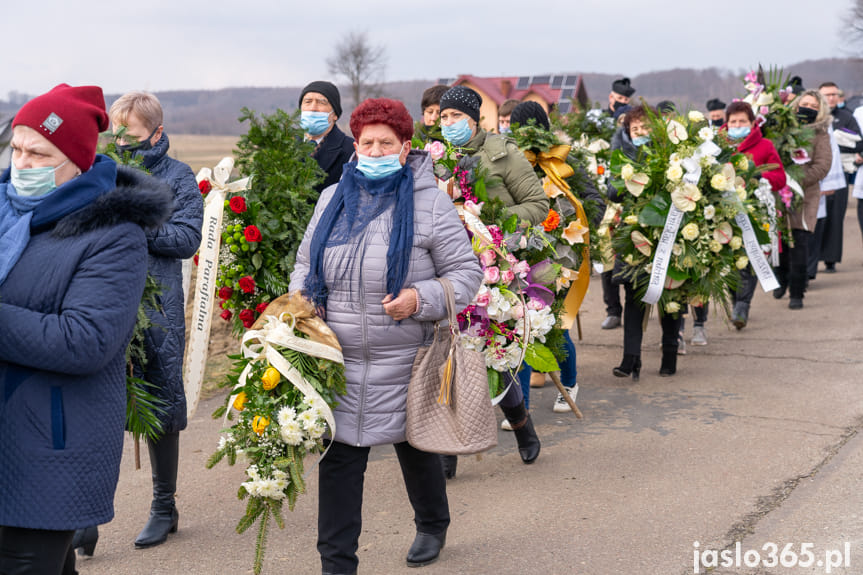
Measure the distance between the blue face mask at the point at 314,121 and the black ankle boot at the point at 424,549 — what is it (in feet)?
9.43

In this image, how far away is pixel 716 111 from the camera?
39.0 feet

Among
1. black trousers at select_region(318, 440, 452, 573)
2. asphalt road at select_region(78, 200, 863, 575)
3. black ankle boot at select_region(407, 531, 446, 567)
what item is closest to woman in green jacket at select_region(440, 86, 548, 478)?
asphalt road at select_region(78, 200, 863, 575)

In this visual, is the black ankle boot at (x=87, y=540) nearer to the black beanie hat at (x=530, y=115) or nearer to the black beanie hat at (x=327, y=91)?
the black beanie hat at (x=327, y=91)

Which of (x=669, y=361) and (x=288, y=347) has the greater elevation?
(x=288, y=347)

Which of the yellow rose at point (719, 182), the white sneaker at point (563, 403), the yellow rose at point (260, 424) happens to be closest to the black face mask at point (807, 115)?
the yellow rose at point (719, 182)

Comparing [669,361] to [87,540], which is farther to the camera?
[669,361]

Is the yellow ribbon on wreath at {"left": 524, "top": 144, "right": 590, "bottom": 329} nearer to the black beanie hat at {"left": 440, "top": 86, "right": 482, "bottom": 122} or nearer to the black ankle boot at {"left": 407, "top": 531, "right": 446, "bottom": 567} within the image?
the black beanie hat at {"left": 440, "top": 86, "right": 482, "bottom": 122}

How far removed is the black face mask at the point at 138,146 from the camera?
459 centimetres

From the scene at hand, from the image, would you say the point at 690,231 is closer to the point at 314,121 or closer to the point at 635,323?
the point at 635,323

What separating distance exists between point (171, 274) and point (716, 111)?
8882 millimetres

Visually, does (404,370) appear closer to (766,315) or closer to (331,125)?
(331,125)

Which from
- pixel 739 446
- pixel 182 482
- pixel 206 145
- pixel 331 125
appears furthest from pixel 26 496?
pixel 206 145

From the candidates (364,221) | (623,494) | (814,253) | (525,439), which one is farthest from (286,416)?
(814,253)

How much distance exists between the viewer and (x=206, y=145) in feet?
229
